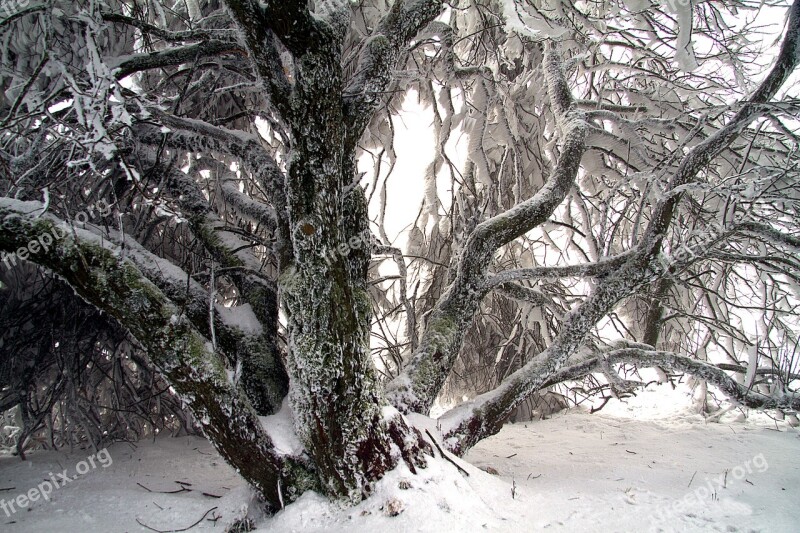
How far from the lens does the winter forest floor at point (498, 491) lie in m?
1.76

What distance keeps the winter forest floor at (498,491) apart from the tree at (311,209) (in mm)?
173

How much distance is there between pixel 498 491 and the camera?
205 centimetres

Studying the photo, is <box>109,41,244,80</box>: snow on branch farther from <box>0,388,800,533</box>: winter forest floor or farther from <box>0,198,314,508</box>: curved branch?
<box>0,388,800,533</box>: winter forest floor

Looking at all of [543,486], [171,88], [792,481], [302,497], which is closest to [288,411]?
[302,497]

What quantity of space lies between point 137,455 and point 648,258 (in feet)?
11.6

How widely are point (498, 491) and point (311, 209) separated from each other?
157 cm

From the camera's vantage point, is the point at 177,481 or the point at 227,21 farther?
the point at 227,21

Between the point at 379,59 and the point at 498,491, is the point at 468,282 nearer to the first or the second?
the point at 498,491

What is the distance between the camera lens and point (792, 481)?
8.09 ft

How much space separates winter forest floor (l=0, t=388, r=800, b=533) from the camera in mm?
1758

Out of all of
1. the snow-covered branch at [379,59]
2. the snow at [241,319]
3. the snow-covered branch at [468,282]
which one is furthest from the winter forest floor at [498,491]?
the snow-covered branch at [379,59]

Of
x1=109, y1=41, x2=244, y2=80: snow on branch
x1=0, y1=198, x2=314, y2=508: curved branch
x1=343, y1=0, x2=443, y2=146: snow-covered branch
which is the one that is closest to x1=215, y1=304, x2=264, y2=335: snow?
x1=0, y1=198, x2=314, y2=508: curved branch

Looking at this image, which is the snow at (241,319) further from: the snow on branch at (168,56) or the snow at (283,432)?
the snow on branch at (168,56)

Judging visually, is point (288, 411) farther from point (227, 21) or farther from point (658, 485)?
point (227, 21)
